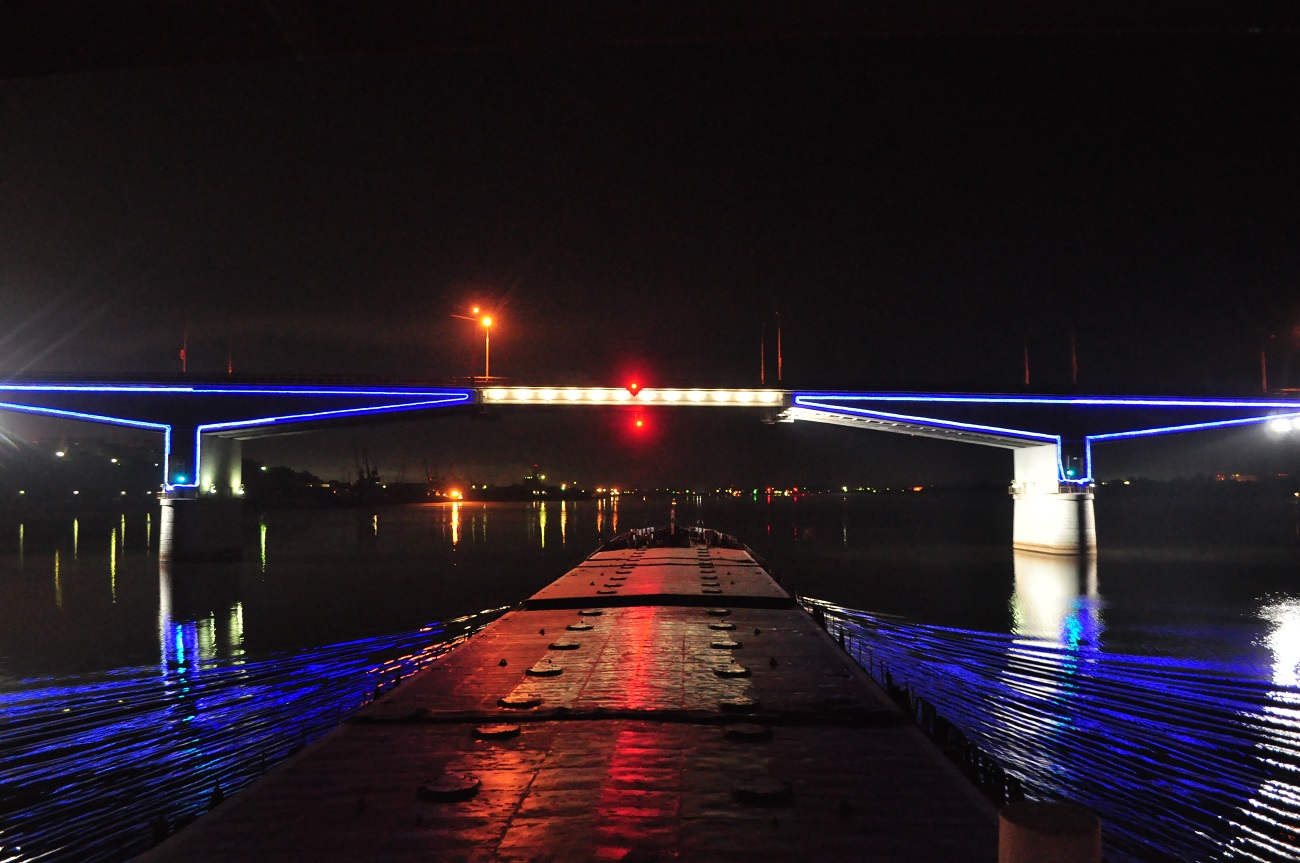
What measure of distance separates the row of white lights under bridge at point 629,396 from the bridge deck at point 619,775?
50.6m

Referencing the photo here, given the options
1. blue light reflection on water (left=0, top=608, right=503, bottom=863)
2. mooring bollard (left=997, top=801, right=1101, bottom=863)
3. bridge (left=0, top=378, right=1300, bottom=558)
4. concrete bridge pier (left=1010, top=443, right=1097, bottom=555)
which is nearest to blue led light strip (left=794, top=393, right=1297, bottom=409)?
bridge (left=0, top=378, right=1300, bottom=558)

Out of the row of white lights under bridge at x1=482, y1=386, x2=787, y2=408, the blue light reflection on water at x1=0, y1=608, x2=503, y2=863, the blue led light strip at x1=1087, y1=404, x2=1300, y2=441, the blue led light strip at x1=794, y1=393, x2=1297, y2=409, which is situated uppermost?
the row of white lights under bridge at x1=482, y1=386, x2=787, y2=408

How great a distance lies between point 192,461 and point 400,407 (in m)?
17.9

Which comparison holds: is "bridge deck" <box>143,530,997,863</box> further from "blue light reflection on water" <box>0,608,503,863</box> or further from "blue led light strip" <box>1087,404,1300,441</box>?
"blue led light strip" <box>1087,404,1300,441</box>

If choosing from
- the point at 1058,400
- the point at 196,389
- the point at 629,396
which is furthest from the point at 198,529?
the point at 1058,400

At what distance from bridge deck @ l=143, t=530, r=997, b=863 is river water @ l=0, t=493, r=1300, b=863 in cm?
320

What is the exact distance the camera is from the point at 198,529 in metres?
69.8

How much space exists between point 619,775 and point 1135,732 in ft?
56.0

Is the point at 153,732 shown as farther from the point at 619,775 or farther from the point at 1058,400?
the point at 1058,400

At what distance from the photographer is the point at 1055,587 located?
57844mm

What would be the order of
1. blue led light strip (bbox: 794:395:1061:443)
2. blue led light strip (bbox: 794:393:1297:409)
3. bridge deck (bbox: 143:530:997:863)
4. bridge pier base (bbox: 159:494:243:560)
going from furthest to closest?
1. blue led light strip (bbox: 794:395:1061:443)
2. blue led light strip (bbox: 794:393:1297:409)
3. bridge pier base (bbox: 159:494:243:560)
4. bridge deck (bbox: 143:530:997:863)

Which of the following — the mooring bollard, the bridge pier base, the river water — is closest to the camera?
the mooring bollard

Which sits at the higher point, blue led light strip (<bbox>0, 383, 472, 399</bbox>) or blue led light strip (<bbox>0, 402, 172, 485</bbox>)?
blue led light strip (<bbox>0, 383, 472, 399</bbox>)

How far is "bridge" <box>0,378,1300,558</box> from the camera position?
6925 cm
